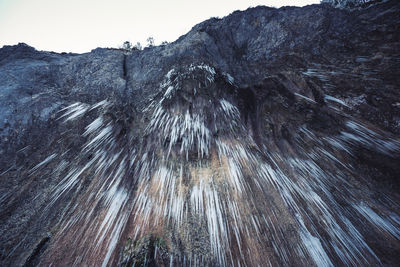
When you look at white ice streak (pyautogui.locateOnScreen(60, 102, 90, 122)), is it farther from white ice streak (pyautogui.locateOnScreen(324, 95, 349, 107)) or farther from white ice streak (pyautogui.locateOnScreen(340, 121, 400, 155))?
white ice streak (pyautogui.locateOnScreen(340, 121, 400, 155))

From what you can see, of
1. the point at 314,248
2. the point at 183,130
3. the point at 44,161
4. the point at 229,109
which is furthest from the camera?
the point at 229,109

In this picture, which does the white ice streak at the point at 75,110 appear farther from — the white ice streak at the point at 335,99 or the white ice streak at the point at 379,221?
the white ice streak at the point at 379,221

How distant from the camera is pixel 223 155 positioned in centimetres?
412

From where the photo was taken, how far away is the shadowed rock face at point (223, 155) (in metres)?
3.15

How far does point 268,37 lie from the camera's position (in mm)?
5164

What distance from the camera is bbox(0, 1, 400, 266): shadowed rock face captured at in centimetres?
315

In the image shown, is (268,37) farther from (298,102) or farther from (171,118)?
(171,118)

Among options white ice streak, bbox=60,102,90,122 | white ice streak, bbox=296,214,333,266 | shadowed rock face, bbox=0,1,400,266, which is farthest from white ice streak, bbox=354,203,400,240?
white ice streak, bbox=60,102,90,122

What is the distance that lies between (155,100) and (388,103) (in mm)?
5717

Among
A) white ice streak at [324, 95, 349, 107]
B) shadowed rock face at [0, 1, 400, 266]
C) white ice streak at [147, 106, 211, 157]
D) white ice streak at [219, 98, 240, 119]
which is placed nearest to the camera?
shadowed rock face at [0, 1, 400, 266]

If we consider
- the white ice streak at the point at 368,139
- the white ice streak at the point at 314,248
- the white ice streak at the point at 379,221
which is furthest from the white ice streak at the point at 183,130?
the white ice streak at the point at 379,221

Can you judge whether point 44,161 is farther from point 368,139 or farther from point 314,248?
point 368,139

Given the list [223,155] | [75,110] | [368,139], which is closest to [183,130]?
[223,155]

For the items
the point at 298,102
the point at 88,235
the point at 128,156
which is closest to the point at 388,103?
the point at 298,102
